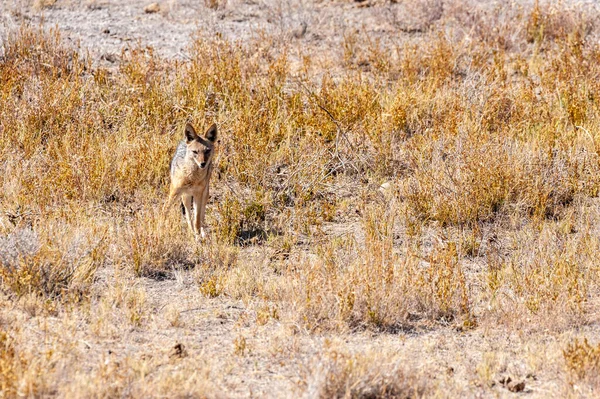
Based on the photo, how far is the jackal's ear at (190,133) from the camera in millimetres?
8906

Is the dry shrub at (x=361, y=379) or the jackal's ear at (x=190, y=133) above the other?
the jackal's ear at (x=190, y=133)

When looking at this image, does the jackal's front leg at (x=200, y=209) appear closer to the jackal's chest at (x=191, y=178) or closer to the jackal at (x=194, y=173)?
the jackal at (x=194, y=173)

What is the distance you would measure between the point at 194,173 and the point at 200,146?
0.31 metres

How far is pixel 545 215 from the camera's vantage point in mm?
9406

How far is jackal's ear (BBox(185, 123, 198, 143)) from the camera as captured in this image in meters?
8.91

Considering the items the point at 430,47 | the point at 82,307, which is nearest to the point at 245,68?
the point at 430,47

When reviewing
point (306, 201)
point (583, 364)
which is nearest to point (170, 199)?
point (306, 201)

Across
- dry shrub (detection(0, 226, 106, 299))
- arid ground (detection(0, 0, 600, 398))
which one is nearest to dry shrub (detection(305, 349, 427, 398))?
arid ground (detection(0, 0, 600, 398))

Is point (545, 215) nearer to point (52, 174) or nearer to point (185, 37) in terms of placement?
point (52, 174)

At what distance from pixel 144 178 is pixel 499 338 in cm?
494

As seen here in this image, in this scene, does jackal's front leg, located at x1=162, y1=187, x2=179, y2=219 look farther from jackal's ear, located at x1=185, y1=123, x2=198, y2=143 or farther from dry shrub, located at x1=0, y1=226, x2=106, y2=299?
dry shrub, located at x1=0, y1=226, x2=106, y2=299

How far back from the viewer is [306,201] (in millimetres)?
9828

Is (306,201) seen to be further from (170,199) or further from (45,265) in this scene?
(45,265)

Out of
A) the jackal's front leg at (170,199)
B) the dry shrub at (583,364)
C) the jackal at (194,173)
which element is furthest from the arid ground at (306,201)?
the jackal at (194,173)
